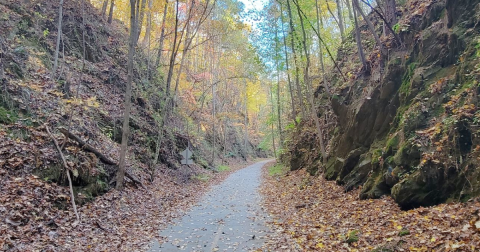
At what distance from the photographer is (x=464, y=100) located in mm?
6926

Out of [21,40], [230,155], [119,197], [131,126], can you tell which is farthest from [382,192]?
[230,155]

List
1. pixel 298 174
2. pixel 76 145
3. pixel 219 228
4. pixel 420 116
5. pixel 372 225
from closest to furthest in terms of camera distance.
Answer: pixel 372 225 < pixel 420 116 < pixel 219 228 < pixel 76 145 < pixel 298 174

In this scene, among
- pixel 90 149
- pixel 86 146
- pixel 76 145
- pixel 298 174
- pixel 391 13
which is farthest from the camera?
pixel 298 174

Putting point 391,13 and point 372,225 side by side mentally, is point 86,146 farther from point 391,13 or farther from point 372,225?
point 391,13

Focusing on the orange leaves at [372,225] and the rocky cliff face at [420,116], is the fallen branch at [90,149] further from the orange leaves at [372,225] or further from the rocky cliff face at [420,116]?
the rocky cliff face at [420,116]

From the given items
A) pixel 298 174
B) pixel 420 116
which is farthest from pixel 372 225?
pixel 298 174

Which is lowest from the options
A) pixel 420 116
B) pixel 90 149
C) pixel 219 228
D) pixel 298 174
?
pixel 219 228

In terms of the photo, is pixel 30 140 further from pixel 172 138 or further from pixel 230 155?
pixel 230 155

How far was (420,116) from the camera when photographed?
811 centimetres

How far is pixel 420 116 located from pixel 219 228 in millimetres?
6339

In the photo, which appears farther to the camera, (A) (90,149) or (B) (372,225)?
(A) (90,149)

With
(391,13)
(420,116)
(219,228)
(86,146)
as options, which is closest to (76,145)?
(86,146)

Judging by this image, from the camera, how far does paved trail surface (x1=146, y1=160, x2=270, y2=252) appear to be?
7.01 meters

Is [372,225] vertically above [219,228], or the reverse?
[372,225]
